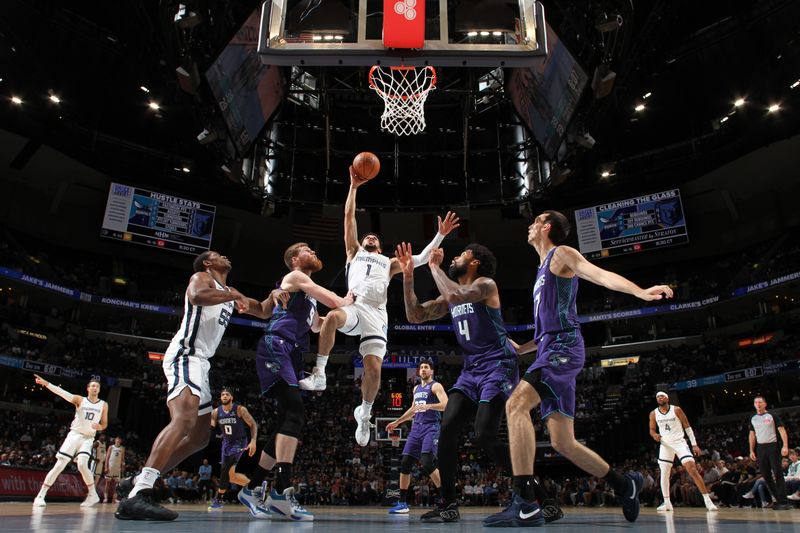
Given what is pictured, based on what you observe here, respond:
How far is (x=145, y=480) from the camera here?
476 centimetres

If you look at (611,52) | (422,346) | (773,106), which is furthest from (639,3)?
(422,346)

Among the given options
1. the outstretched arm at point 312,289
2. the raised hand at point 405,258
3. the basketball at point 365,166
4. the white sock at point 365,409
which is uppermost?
the basketball at point 365,166

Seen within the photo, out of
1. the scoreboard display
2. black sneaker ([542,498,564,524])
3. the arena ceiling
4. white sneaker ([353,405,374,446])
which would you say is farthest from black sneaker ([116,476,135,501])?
the scoreboard display

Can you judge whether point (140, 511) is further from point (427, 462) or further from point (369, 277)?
point (427, 462)

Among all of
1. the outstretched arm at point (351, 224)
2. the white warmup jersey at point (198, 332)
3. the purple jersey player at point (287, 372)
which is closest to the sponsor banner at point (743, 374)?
the outstretched arm at point (351, 224)

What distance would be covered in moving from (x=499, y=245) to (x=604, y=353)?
818 centimetres

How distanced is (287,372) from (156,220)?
21527mm

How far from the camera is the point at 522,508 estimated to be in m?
4.33

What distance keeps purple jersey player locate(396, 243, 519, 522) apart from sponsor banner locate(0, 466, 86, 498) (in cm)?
1078

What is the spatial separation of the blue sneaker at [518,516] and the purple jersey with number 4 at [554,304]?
4.21 ft

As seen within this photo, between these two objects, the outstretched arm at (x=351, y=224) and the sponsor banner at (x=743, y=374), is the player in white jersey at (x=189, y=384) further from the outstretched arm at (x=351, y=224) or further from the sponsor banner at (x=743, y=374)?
the sponsor banner at (x=743, y=374)

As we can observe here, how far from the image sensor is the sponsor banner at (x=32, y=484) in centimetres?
1230

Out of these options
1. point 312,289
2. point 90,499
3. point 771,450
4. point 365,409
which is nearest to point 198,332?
point 312,289

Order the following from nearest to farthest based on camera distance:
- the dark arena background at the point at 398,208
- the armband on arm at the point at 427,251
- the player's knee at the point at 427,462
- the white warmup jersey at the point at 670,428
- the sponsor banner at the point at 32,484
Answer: the armband on arm at the point at 427,251 → the player's knee at the point at 427,462 → the white warmup jersey at the point at 670,428 → the sponsor banner at the point at 32,484 → the dark arena background at the point at 398,208
